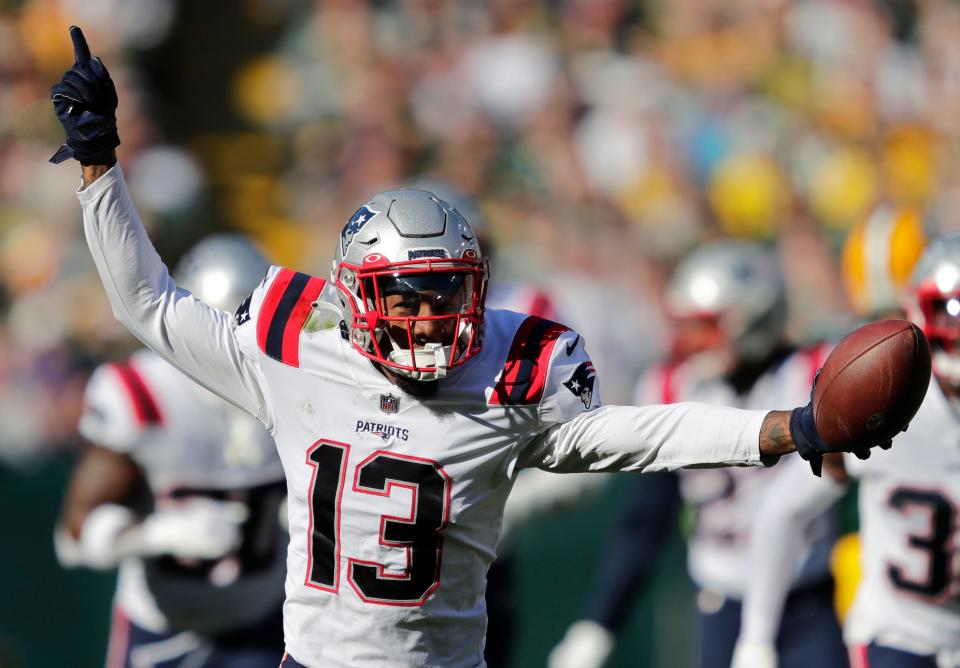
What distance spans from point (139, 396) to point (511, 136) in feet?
15.6

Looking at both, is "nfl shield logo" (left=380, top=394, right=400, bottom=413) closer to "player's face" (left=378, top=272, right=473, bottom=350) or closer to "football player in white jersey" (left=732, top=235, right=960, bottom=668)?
"player's face" (left=378, top=272, right=473, bottom=350)

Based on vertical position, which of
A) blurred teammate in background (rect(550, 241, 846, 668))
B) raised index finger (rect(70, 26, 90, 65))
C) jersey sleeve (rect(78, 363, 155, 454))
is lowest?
blurred teammate in background (rect(550, 241, 846, 668))

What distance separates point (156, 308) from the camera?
10.5ft

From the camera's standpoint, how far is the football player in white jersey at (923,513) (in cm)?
395

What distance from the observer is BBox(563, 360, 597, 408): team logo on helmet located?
10.1 ft

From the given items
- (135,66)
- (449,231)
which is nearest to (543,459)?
(449,231)

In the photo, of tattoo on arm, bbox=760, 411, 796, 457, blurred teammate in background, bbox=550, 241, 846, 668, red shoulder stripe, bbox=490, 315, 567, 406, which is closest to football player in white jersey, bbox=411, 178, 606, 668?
blurred teammate in background, bbox=550, 241, 846, 668

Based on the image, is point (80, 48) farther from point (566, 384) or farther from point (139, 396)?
point (139, 396)

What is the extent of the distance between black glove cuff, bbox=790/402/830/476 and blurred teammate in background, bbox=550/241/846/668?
225 cm

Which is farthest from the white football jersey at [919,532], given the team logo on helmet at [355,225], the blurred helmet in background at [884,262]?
the team logo on helmet at [355,225]

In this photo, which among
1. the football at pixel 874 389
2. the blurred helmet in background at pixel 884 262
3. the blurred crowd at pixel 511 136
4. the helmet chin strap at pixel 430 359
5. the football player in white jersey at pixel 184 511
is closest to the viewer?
Answer: the football at pixel 874 389

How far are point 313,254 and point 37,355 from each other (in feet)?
6.26

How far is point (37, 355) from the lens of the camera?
7816 mm

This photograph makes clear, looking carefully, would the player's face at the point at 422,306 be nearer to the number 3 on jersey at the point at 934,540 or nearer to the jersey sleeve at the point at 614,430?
the jersey sleeve at the point at 614,430
